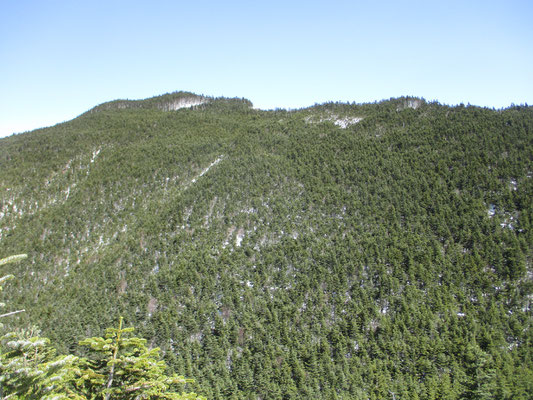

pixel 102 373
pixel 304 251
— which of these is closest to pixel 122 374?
pixel 102 373

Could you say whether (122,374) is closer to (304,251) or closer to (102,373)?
(102,373)

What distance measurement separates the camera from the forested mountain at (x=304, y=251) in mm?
42312

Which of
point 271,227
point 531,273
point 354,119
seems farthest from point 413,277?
point 354,119

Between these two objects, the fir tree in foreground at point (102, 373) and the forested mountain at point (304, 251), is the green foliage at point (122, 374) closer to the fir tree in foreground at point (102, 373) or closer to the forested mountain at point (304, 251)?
the fir tree in foreground at point (102, 373)

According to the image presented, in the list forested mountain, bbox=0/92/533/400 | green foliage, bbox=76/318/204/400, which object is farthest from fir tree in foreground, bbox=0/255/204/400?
forested mountain, bbox=0/92/533/400

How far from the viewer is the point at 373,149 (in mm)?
79125

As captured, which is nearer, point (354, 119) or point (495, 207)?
point (495, 207)

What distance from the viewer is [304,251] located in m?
58.5

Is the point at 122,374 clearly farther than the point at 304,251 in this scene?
No

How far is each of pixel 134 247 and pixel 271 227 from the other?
30.2 m

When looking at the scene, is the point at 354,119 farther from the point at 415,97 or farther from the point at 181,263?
the point at 181,263

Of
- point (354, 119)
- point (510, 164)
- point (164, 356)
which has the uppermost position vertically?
point (354, 119)

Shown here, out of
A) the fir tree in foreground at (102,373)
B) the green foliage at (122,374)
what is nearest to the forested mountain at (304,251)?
the green foliage at (122,374)

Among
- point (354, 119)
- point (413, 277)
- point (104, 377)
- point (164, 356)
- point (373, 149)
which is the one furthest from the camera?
point (354, 119)
